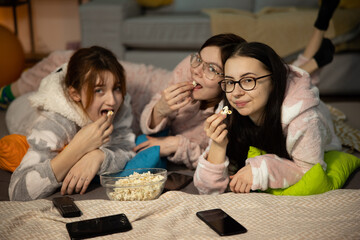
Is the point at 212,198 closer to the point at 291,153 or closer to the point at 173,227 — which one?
the point at 173,227

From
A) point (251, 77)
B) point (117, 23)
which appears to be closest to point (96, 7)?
point (117, 23)

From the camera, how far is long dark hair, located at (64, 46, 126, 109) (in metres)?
1.70

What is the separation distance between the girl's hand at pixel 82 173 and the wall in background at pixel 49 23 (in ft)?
11.1

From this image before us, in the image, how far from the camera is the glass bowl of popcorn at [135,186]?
1.42m

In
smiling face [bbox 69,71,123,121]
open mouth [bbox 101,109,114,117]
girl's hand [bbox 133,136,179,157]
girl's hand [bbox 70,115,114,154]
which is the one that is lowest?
girl's hand [bbox 133,136,179,157]

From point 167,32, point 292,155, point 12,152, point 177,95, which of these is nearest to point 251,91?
point 292,155

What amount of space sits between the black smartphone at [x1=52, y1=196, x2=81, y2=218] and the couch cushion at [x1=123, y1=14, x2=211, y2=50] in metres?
2.23

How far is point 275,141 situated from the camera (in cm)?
153

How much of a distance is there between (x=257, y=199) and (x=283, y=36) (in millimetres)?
2159

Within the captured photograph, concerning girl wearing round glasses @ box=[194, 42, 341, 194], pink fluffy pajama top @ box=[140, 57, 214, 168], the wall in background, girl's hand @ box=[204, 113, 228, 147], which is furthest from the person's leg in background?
the wall in background

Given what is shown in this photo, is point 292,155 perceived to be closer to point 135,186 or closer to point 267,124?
point 267,124

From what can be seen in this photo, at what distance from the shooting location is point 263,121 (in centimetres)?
154

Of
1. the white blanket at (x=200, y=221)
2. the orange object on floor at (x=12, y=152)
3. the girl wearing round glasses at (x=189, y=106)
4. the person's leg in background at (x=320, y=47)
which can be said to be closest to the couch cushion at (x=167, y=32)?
the person's leg in background at (x=320, y=47)

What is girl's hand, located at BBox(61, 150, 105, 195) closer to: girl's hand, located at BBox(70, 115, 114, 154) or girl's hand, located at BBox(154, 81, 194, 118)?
girl's hand, located at BBox(70, 115, 114, 154)
